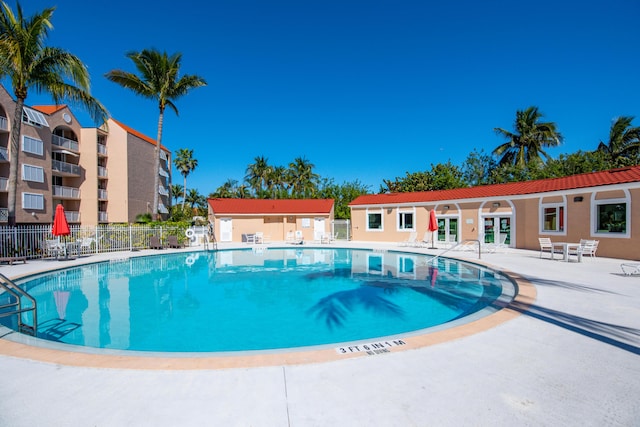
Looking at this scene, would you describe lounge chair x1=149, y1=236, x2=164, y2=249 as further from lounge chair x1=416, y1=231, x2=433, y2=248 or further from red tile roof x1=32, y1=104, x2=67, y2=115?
red tile roof x1=32, y1=104, x2=67, y2=115

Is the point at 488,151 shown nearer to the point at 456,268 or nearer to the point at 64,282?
the point at 456,268

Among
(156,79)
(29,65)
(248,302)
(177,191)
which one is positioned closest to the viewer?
(248,302)

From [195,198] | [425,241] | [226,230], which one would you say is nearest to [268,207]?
[226,230]

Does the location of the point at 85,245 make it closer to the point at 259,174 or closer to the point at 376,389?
the point at 376,389

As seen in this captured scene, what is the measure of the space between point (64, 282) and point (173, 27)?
45.8 feet

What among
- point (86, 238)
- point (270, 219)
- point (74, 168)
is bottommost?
point (86, 238)

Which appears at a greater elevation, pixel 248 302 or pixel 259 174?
pixel 259 174

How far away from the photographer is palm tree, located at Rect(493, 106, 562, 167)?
34.4 meters

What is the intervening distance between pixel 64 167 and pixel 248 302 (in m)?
30.7

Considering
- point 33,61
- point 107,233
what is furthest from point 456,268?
A: point 33,61

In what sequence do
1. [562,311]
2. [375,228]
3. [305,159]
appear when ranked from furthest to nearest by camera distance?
[305,159] < [375,228] < [562,311]

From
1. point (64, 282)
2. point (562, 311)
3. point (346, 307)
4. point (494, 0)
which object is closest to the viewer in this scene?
point (562, 311)

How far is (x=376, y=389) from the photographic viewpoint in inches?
120

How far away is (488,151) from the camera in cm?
4297
